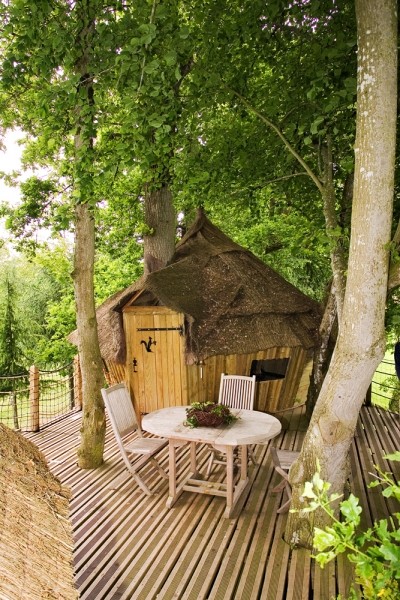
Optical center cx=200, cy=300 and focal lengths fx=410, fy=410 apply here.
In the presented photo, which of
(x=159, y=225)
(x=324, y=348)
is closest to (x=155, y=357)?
(x=159, y=225)

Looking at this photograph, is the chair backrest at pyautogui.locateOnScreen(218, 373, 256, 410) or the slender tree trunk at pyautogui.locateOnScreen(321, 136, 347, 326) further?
the chair backrest at pyautogui.locateOnScreen(218, 373, 256, 410)

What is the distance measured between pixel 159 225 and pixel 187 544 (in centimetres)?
656

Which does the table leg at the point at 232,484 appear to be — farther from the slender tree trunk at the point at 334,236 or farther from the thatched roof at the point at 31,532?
the thatched roof at the point at 31,532

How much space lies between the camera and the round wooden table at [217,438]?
4797mm

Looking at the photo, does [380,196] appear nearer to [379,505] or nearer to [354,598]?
[354,598]

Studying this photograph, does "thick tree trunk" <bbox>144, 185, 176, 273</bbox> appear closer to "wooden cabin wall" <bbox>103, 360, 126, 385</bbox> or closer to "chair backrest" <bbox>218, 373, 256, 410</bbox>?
"wooden cabin wall" <bbox>103, 360, 126, 385</bbox>

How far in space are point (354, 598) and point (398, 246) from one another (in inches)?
123

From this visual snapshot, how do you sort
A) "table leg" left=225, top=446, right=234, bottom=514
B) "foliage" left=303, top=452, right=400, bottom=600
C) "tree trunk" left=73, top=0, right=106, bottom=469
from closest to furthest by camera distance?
"foliage" left=303, top=452, right=400, bottom=600 < "table leg" left=225, top=446, right=234, bottom=514 < "tree trunk" left=73, top=0, right=106, bottom=469

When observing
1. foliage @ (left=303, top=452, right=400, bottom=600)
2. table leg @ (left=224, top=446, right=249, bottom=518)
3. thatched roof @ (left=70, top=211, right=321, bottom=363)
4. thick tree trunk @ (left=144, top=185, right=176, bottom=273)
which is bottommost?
table leg @ (left=224, top=446, right=249, bottom=518)

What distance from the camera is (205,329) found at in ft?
25.2

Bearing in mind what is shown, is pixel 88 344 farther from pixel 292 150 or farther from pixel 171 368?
pixel 292 150

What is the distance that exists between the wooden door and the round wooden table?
253 cm

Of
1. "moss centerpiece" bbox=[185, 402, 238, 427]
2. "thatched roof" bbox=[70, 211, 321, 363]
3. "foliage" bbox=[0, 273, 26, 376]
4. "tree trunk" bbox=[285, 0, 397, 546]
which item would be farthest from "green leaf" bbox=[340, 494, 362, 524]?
"foliage" bbox=[0, 273, 26, 376]

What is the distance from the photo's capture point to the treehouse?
Answer: 773 centimetres
